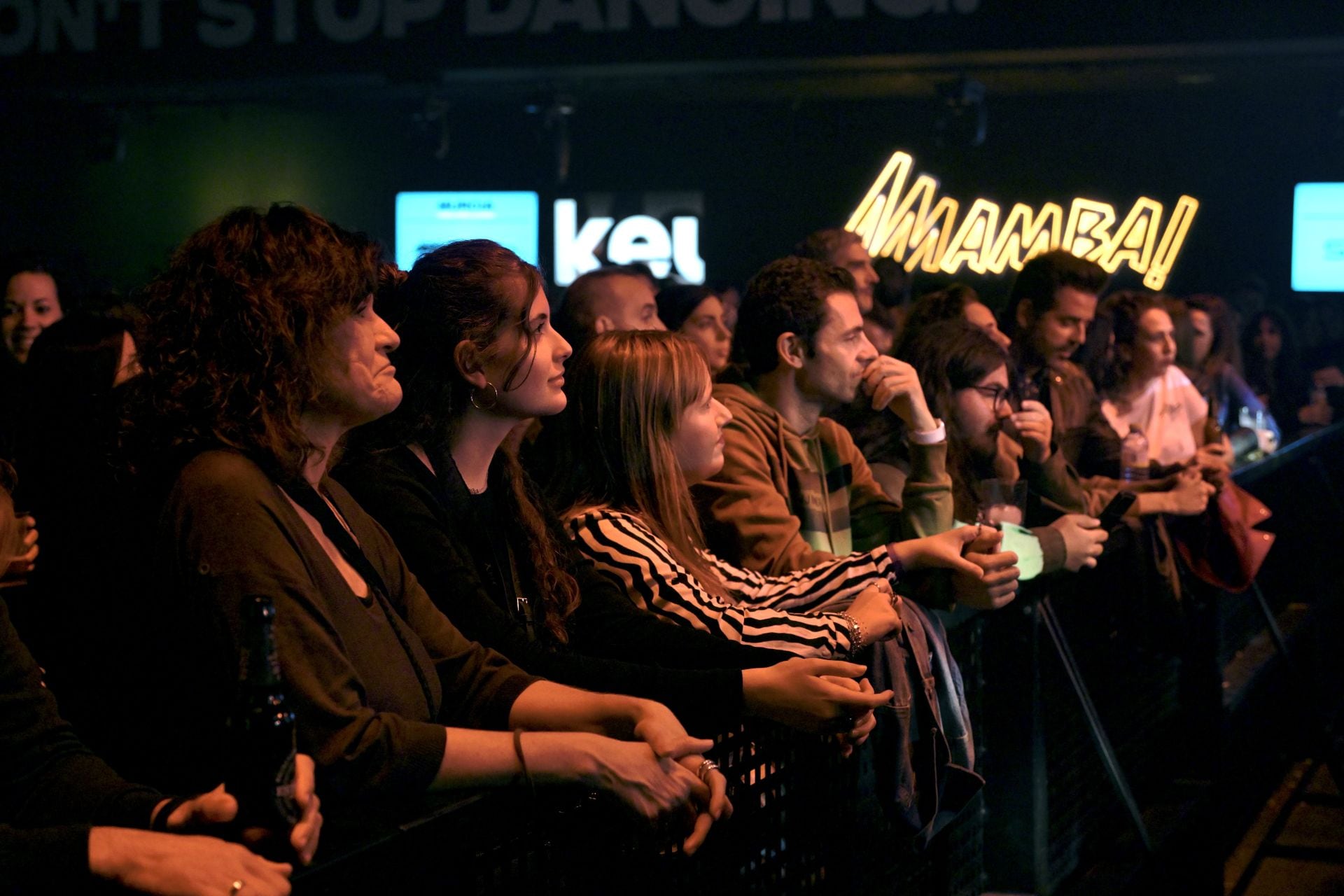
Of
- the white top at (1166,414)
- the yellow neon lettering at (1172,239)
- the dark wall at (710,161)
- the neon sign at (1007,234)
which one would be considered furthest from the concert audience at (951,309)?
the dark wall at (710,161)

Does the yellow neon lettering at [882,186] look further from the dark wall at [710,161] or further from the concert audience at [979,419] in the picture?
the dark wall at [710,161]

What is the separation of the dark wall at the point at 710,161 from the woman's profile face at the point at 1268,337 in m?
2.36

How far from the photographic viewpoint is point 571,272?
38.4 ft

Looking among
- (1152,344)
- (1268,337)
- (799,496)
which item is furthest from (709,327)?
(1268,337)

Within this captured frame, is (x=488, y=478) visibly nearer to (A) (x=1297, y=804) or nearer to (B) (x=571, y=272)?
(A) (x=1297, y=804)

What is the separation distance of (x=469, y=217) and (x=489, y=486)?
970 cm

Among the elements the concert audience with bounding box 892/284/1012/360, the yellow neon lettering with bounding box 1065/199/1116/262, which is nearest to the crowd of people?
the concert audience with bounding box 892/284/1012/360

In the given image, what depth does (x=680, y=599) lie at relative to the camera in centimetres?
247

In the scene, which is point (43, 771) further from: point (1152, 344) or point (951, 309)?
point (1152, 344)

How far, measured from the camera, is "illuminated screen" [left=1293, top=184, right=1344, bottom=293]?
1098 centimetres

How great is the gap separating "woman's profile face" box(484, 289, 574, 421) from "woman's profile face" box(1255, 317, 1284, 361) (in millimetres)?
7937

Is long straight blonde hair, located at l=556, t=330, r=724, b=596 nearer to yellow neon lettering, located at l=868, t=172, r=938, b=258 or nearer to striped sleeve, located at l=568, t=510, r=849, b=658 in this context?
striped sleeve, located at l=568, t=510, r=849, b=658

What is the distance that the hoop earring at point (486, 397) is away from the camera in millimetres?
2359

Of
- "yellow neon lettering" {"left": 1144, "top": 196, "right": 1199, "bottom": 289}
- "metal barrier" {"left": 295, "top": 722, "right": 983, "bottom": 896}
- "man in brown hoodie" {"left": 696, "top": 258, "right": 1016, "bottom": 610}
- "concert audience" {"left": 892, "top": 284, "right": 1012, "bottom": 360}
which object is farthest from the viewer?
"yellow neon lettering" {"left": 1144, "top": 196, "right": 1199, "bottom": 289}
